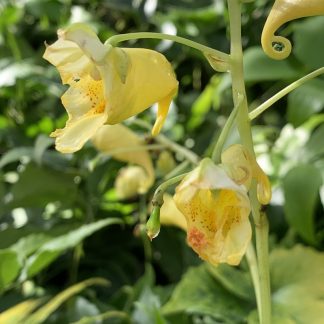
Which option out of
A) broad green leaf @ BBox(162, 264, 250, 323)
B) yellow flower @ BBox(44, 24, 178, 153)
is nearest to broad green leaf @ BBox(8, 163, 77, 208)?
broad green leaf @ BBox(162, 264, 250, 323)

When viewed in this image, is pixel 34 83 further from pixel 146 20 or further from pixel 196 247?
pixel 196 247

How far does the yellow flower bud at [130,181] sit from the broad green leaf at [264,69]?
133 millimetres

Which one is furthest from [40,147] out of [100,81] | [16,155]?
[100,81]

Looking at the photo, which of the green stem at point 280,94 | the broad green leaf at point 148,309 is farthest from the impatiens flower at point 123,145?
the green stem at point 280,94

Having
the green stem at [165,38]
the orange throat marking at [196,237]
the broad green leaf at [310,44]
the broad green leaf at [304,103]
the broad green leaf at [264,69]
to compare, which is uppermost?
the green stem at [165,38]

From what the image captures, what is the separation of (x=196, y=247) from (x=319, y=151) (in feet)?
1.05

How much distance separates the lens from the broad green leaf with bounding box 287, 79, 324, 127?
63 cm

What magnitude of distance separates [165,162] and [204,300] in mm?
171

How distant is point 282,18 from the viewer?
364 millimetres

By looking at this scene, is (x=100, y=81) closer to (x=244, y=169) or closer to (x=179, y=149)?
(x=244, y=169)

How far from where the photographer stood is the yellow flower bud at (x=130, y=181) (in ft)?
2.25

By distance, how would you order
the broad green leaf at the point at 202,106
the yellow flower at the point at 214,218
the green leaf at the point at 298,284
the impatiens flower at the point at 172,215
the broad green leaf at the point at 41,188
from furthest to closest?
the broad green leaf at the point at 202,106, the broad green leaf at the point at 41,188, the impatiens flower at the point at 172,215, the green leaf at the point at 298,284, the yellow flower at the point at 214,218

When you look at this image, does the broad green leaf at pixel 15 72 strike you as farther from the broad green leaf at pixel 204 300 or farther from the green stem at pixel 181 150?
the broad green leaf at pixel 204 300

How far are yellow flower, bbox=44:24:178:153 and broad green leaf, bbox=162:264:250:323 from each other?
0.72ft
